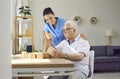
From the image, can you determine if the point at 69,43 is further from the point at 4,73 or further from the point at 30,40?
the point at 4,73

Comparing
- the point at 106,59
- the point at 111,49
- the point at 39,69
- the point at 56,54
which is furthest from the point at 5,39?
the point at 111,49

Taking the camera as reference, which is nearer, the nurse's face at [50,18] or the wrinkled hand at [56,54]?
the wrinkled hand at [56,54]

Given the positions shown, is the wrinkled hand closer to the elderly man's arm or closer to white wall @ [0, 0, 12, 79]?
the elderly man's arm

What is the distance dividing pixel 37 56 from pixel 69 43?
45cm

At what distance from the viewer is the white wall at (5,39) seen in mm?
1106

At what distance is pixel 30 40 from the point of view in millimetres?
4500

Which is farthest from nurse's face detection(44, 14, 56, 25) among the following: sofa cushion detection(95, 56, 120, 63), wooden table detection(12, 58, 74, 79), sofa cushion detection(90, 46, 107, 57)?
sofa cushion detection(90, 46, 107, 57)

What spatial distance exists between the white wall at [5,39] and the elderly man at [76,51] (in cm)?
168

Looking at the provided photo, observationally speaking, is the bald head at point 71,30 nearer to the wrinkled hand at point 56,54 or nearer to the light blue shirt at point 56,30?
the wrinkled hand at point 56,54

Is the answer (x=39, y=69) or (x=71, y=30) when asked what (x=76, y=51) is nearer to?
(x=71, y=30)

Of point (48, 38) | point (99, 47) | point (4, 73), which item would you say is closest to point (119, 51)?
point (99, 47)

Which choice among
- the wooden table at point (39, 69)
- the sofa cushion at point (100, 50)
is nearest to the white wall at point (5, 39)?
the wooden table at point (39, 69)

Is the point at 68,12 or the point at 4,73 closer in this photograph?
the point at 4,73

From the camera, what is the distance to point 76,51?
9.43 ft
